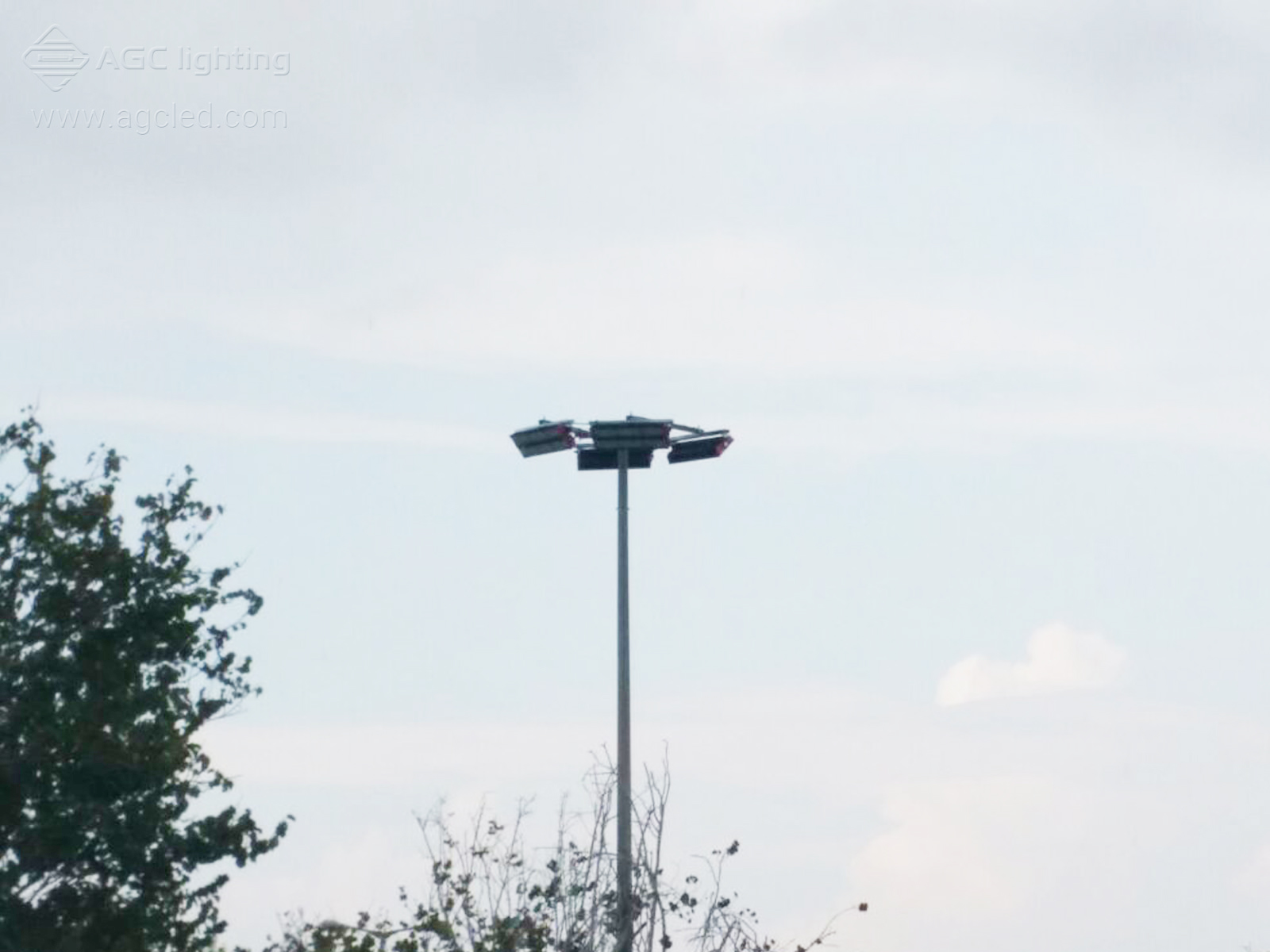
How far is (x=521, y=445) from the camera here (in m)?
23.5

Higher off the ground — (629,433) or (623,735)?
(629,433)

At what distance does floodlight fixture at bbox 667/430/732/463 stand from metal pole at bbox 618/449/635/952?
0.88 metres

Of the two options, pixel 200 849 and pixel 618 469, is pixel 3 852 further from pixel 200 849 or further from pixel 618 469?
pixel 618 469

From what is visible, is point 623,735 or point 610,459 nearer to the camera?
point 623,735

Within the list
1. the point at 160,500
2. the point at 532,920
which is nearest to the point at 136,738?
the point at 160,500

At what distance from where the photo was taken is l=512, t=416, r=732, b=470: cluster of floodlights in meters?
22.9

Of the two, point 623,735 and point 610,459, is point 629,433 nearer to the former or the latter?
point 610,459

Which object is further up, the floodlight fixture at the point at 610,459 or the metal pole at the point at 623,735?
the floodlight fixture at the point at 610,459

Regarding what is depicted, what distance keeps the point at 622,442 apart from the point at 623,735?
11.4 ft

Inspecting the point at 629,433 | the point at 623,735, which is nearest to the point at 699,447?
the point at 629,433

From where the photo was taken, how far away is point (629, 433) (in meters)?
22.9

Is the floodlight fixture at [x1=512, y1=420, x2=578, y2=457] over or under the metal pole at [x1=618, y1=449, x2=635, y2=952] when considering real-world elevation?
over

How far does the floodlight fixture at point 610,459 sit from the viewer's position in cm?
2312

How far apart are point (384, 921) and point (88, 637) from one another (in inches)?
178
